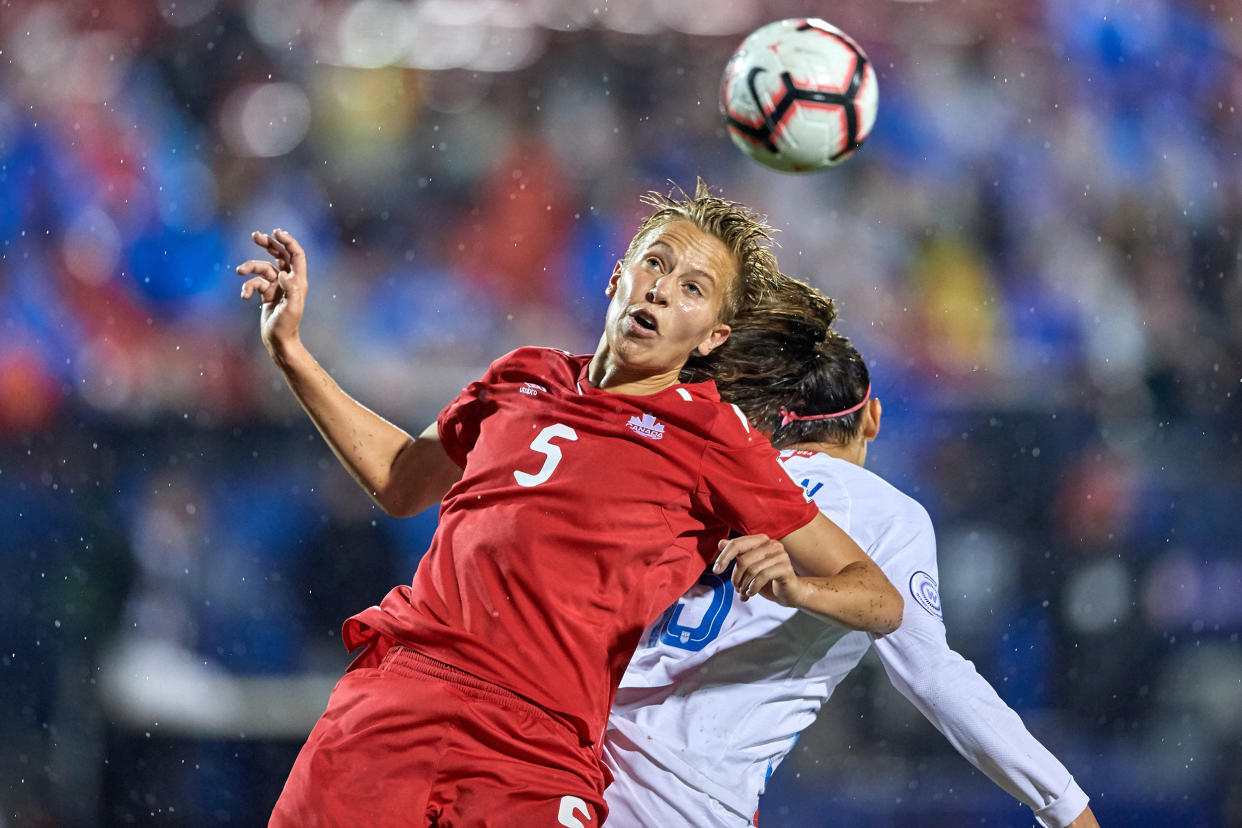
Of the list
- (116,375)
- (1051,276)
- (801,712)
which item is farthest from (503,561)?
(1051,276)

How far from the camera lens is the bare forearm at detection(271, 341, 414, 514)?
2328mm

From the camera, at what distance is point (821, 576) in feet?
6.98

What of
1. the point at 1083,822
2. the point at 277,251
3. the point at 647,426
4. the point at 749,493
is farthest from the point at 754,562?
the point at 277,251

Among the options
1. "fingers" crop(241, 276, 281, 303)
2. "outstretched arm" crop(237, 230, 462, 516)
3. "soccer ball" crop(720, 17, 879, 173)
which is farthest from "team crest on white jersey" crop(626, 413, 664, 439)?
"soccer ball" crop(720, 17, 879, 173)

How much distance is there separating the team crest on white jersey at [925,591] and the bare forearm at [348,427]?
102 centimetres

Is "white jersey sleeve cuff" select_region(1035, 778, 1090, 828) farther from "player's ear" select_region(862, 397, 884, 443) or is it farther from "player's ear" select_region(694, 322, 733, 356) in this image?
"player's ear" select_region(694, 322, 733, 356)

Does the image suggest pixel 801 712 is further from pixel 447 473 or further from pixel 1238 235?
pixel 1238 235

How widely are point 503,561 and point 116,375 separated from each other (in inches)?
161

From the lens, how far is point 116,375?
550 centimetres

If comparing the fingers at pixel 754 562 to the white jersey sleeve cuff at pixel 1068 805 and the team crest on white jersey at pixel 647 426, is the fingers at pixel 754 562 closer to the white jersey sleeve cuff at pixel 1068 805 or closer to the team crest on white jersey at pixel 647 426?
the team crest on white jersey at pixel 647 426

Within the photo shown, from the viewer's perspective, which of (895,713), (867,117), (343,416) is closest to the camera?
(343,416)

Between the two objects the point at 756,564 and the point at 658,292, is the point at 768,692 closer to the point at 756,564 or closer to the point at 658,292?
the point at 756,564

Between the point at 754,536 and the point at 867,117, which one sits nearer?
the point at 754,536

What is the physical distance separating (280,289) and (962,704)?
151cm
